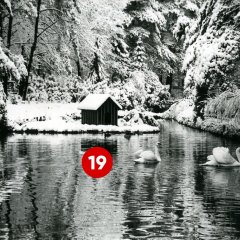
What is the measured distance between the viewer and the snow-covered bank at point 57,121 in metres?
39.3

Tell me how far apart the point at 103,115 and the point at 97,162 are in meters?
17.7

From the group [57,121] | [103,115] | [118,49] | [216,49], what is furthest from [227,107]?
[118,49]

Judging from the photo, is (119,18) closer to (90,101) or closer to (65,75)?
(65,75)

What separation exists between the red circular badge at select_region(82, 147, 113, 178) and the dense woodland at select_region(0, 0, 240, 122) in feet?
38.6

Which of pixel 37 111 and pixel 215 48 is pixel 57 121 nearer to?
pixel 37 111

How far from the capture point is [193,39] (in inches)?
1633

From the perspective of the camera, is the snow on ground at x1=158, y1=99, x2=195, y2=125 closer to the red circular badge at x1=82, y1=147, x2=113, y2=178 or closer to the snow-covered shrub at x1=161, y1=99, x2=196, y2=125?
the snow-covered shrub at x1=161, y1=99, x2=196, y2=125

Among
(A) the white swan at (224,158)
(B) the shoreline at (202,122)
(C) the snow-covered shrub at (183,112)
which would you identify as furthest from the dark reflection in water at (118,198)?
(C) the snow-covered shrub at (183,112)

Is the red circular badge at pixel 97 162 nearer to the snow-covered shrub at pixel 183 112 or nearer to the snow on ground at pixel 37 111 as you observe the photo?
the snow on ground at pixel 37 111

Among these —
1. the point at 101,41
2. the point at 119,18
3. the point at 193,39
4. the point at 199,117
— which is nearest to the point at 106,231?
the point at 193,39

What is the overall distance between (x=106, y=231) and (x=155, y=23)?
185ft

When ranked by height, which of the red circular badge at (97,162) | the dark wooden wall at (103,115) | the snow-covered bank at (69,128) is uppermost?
the dark wooden wall at (103,115)

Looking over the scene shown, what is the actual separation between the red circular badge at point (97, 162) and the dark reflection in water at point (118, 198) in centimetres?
37

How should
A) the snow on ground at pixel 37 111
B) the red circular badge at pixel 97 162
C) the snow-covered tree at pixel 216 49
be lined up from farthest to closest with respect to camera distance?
the snow on ground at pixel 37 111, the snow-covered tree at pixel 216 49, the red circular badge at pixel 97 162
